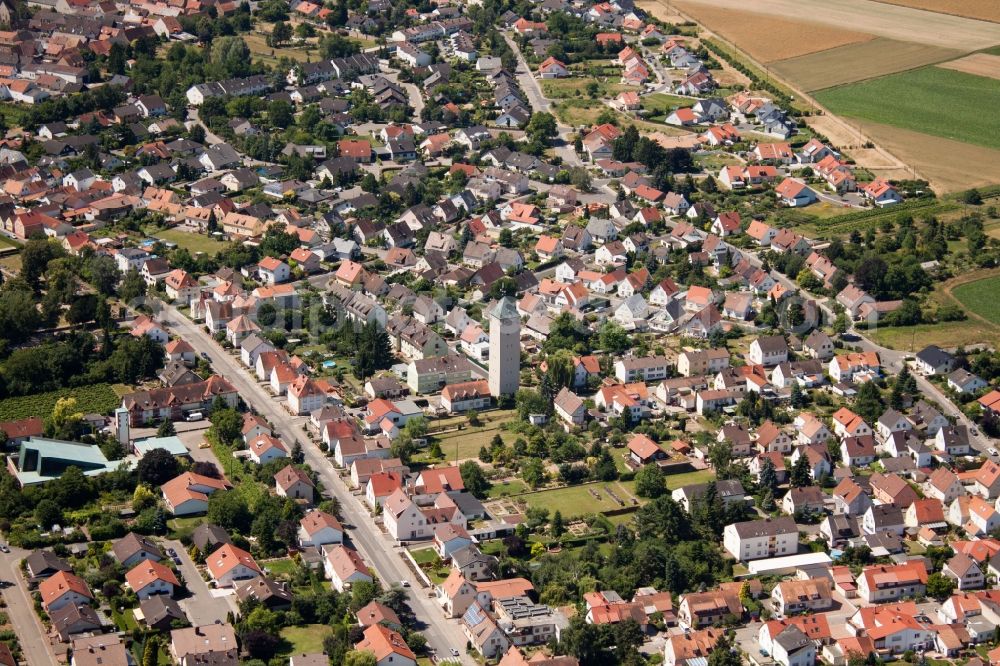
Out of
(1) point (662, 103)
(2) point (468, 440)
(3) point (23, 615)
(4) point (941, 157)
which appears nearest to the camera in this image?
(3) point (23, 615)

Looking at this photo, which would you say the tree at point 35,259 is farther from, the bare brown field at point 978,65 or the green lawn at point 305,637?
the bare brown field at point 978,65

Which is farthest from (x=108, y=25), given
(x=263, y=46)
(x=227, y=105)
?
(x=227, y=105)

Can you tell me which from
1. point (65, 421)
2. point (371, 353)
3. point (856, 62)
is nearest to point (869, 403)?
point (371, 353)

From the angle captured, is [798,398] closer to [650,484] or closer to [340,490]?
[650,484]

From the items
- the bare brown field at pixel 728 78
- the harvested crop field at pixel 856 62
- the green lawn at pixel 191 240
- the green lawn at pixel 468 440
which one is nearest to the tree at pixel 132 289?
the green lawn at pixel 191 240

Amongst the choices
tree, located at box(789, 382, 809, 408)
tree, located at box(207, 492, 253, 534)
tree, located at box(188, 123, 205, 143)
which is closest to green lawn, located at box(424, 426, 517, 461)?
tree, located at box(207, 492, 253, 534)

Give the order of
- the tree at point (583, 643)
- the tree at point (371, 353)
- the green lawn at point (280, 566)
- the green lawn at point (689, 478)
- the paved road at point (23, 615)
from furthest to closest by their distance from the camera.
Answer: the tree at point (371, 353), the green lawn at point (689, 478), the green lawn at point (280, 566), the tree at point (583, 643), the paved road at point (23, 615)

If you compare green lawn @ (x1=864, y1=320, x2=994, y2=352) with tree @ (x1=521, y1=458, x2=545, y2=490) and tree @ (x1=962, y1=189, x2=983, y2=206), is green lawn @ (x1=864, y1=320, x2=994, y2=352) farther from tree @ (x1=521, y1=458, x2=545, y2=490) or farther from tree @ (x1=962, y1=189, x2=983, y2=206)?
tree @ (x1=521, y1=458, x2=545, y2=490)
